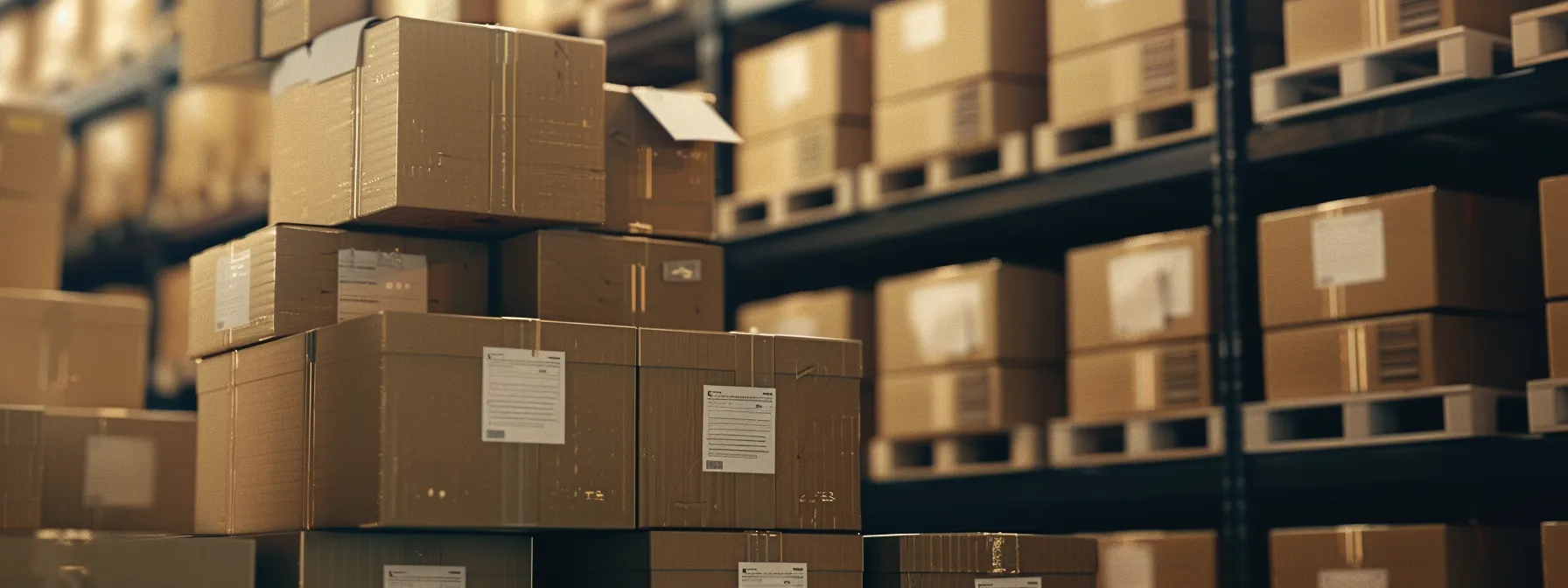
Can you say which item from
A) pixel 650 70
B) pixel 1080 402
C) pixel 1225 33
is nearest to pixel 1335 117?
pixel 1225 33

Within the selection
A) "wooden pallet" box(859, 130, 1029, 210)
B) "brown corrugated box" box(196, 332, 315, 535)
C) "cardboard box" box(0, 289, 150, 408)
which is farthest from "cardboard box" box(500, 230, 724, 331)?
"cardboard box" box(0, 289, 150, 408)

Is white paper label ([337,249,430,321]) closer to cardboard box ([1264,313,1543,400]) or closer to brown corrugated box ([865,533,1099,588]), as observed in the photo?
brown corrugated box ([865,533,1099,588])

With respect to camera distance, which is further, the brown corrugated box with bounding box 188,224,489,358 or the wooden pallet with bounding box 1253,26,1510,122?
the wooden pallet with bounding box 1253,26,1510,122

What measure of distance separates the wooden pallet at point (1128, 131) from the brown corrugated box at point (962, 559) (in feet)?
5.60

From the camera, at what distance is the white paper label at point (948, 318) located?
6160 mm

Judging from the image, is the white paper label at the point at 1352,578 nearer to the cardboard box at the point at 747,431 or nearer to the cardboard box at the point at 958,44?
the cardboard box at the point at 747,431

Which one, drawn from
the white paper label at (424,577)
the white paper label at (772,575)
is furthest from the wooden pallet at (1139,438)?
the white paper label at (424,577)

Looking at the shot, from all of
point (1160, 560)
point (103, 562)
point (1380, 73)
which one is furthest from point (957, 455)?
point (103, 562)

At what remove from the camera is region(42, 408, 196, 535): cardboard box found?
5.85 meters

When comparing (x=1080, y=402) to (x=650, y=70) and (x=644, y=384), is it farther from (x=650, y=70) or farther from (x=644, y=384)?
(x=650, y=70)

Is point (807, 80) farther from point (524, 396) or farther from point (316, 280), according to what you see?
point (524, 396)

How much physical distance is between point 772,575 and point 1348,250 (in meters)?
2.02

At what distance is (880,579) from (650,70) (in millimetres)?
4172

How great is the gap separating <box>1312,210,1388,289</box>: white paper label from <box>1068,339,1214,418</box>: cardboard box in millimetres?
493
